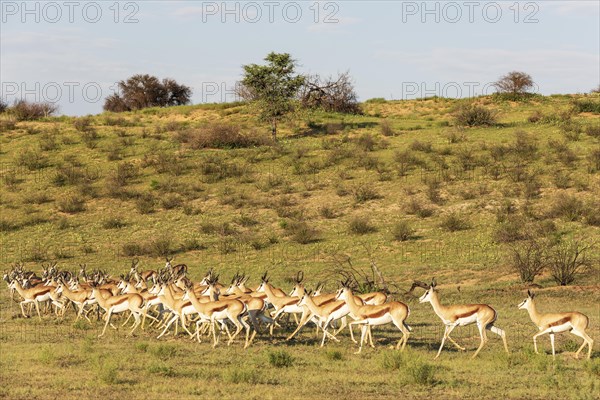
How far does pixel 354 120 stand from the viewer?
193ft

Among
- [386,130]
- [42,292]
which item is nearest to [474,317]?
[42,292]

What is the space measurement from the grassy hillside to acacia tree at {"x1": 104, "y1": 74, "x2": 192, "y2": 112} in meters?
17.6

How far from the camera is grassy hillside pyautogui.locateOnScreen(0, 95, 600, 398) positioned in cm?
1302

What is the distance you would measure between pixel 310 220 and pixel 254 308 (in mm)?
20376

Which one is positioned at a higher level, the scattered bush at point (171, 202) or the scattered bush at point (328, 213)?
the scattered bush at point (171, 202)

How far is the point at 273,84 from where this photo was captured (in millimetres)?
51812

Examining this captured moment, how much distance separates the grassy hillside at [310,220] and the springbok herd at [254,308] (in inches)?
23.0

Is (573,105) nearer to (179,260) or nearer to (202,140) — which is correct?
(202,140)

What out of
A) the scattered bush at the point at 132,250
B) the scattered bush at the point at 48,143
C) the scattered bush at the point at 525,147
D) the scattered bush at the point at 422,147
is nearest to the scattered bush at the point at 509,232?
the scattered bush at the point at 525,147

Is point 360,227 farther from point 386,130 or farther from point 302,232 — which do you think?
point 386,130

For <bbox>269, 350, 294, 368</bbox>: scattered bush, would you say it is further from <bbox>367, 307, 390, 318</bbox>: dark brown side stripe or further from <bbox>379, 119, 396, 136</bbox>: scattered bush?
<bbox>379, 119, 396, 136</bbox>: scattered bush

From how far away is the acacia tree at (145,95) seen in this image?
77.0m

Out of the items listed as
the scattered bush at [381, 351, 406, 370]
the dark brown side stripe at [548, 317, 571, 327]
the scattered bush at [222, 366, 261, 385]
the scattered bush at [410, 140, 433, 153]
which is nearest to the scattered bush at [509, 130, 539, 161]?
the scattered bush at [410, 140, 433, 153]

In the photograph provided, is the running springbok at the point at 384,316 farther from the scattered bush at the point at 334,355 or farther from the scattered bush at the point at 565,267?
the scattered bush at the point at 565,267
